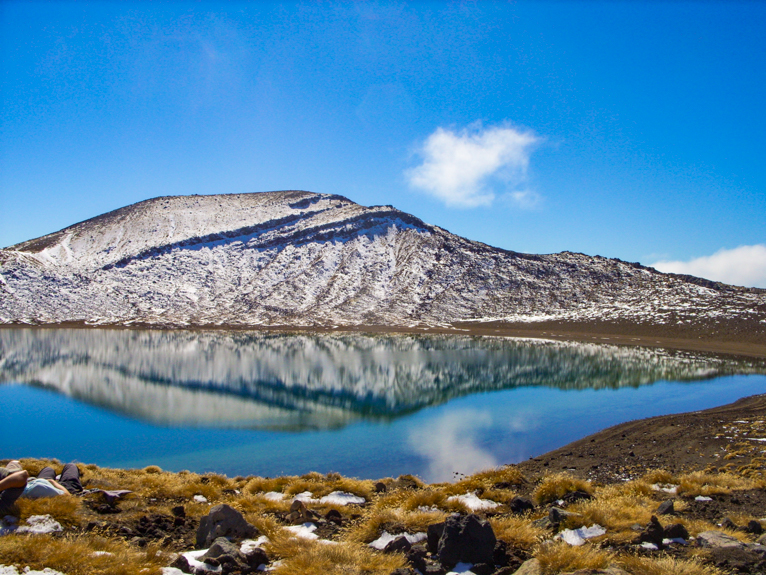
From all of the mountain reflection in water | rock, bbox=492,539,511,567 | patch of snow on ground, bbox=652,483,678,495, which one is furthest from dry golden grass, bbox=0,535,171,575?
the mountain reflection in water

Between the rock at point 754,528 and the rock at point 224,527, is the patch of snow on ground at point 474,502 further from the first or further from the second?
the rock at point 224,527

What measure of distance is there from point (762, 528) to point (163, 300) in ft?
376

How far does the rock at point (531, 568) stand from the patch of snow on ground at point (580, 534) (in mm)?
1463

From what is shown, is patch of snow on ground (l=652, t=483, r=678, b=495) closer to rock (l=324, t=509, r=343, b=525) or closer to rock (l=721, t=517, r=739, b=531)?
rock (l=721, t=517, r=739, b=531)

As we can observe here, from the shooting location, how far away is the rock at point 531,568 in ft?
19.3

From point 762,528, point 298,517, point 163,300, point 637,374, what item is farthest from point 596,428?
point 163,300

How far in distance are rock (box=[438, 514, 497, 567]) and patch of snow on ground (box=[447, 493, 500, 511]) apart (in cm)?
303

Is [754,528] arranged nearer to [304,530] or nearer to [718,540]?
[718,540]

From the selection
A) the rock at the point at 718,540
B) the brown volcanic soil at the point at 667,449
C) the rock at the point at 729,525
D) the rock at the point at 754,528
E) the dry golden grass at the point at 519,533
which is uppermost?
the rock at the point at 718,540

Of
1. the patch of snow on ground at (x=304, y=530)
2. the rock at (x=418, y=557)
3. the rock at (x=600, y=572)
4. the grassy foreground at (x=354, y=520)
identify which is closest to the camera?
the rock at (x=600, y=572)

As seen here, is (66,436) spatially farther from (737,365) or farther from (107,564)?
(737,365)

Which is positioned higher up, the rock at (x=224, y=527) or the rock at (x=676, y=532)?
the rock at (x=676, y=532)

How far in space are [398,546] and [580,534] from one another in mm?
3050

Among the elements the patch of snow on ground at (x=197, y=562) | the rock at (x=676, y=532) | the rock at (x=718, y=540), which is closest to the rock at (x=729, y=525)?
the rock at (x=718, y=540)
